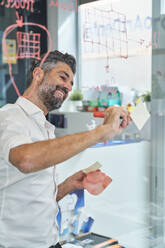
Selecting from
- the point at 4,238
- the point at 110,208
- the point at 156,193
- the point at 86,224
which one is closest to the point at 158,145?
the point at 156,193

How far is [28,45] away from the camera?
1.87m

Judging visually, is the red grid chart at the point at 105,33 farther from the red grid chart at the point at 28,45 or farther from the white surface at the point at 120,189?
the white surface at the point at 120,189

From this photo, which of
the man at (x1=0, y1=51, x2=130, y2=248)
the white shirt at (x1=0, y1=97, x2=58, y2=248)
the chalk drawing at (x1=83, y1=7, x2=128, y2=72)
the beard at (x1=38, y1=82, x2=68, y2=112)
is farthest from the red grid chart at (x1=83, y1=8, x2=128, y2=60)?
the white shirt at (x1=0, y1=97, x2=58, y2=248)

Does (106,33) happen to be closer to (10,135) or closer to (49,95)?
(49,95)

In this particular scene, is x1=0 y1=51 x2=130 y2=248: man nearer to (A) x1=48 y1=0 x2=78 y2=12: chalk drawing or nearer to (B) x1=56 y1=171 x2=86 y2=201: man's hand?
(B) x1=56 y1=171 x2=86 y2=201: man's hand

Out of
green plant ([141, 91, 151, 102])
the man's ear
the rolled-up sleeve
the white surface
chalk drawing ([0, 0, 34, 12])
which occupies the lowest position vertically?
the white surface

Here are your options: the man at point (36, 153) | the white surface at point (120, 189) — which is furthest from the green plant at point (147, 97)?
the man at point (36, 153)

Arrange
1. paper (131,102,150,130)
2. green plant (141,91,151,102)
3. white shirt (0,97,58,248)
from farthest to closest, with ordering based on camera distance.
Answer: green plant (141,91,151,102) < paper (131,102,150,130) < white shirt (0,97,58,248)

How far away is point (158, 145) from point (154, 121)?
15cm

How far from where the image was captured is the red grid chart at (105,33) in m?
1.98

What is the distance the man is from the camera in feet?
3.19

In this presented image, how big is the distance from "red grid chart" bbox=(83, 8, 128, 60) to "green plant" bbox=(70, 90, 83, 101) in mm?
225

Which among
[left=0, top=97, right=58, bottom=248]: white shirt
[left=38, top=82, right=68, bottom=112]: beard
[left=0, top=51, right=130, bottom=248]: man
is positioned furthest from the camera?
[left=38, top=82, right=68, bottom=112]: beard

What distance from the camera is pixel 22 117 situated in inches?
45.1
